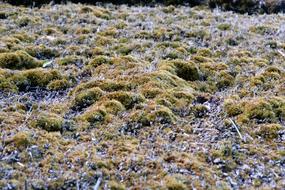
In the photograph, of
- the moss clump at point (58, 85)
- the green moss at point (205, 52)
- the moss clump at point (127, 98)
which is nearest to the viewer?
the moss clump at point (127, 98)

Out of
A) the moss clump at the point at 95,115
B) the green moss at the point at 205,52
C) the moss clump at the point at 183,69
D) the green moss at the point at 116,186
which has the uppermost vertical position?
the green moss at the point at 205,52

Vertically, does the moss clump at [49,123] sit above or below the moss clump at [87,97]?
below

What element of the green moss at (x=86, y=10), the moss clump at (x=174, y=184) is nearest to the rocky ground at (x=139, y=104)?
the moss clump at (x=174, y=184)

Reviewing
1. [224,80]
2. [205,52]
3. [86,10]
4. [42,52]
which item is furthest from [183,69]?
[86,10]

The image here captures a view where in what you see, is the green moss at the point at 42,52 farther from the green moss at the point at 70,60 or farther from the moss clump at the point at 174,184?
the moss clump at the point at 174,184

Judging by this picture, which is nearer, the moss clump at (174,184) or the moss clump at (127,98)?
the moss clump at (174,184)

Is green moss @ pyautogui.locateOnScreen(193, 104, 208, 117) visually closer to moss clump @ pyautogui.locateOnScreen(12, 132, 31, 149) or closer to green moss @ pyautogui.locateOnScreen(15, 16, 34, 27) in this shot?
moss clump @ pyautogui.locateOnScreen(12, 132, 31, 149)
